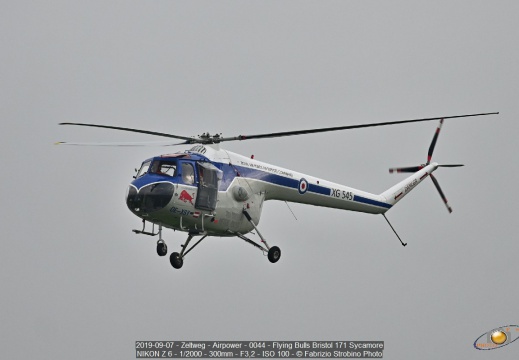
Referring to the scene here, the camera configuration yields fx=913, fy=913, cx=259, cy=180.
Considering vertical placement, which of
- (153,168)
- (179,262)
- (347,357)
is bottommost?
(347,357)

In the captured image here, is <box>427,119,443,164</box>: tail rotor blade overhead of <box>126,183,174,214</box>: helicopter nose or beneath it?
overhead

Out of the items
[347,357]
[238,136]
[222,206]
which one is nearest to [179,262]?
[222,206]

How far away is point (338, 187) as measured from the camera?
3453 centimetres

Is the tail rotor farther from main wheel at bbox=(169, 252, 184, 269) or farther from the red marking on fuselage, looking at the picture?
the red marking on fuselage

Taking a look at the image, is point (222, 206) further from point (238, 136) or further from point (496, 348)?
point (496, 348)

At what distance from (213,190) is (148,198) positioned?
260 centimetres

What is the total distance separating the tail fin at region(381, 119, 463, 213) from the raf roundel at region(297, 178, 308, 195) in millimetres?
4832

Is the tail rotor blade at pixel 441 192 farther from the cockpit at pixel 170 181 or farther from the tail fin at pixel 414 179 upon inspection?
the cockpit at pixel 170 181

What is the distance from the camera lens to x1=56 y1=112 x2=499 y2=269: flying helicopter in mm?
28500

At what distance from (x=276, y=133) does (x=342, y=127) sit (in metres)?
2.15

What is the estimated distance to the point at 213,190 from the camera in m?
30.0

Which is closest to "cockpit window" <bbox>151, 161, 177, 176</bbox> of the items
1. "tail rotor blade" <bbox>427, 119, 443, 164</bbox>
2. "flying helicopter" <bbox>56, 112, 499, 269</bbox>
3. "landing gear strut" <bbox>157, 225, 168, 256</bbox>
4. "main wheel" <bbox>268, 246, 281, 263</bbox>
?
"flying helicopter" <bbox>56, 112, 499, 269</bbox>

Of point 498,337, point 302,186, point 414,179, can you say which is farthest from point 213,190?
point 414,179

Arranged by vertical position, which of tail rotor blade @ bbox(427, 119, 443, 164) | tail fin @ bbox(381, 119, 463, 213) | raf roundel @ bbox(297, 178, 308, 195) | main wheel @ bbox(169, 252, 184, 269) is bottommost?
main wheel @ bbox(169, 252, 184, 269)
